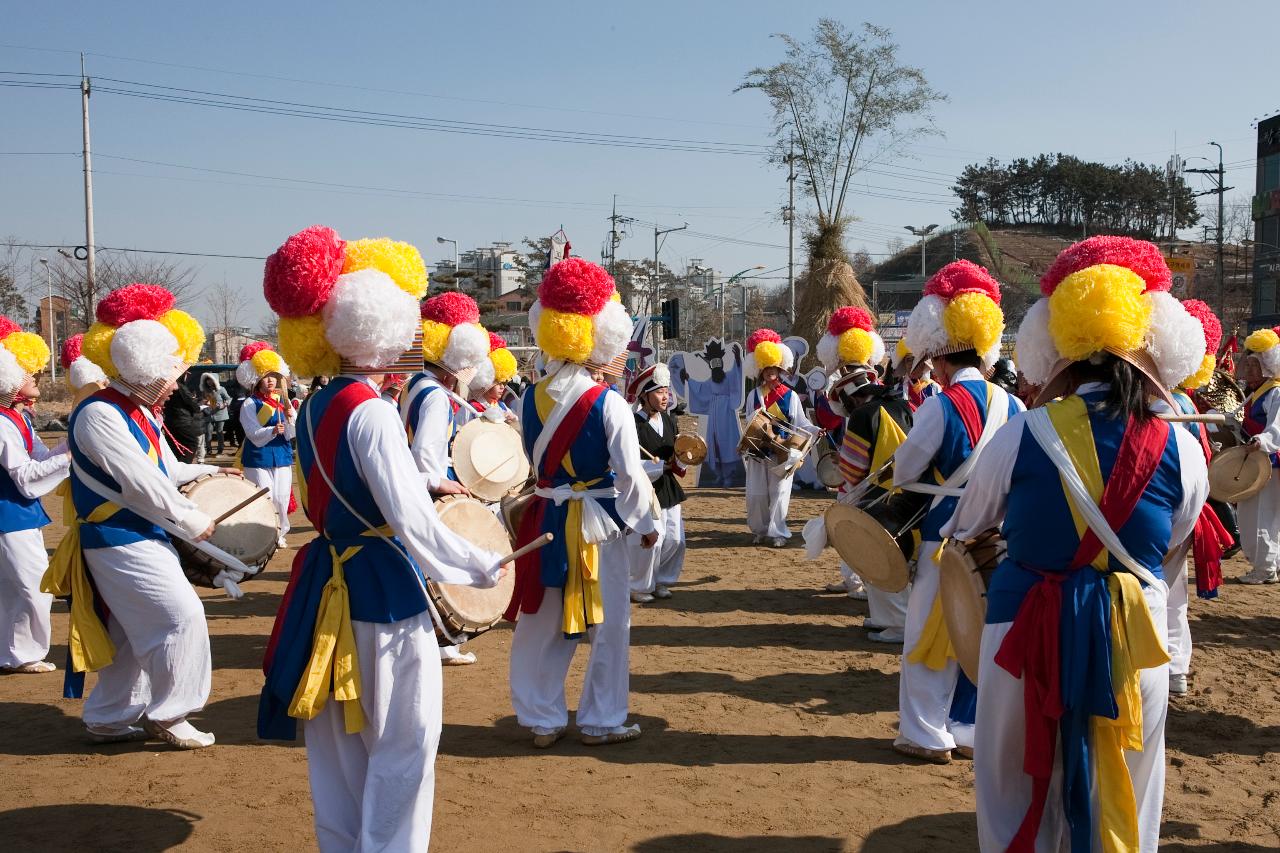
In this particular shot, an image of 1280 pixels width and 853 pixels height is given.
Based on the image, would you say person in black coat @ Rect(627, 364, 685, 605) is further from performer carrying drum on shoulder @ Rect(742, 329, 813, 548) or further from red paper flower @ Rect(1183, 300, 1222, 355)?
red paper flower @ Rect(1183, 300, 1222, 355)

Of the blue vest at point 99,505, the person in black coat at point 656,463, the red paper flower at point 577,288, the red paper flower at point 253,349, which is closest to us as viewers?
the blue vest at point 99,505

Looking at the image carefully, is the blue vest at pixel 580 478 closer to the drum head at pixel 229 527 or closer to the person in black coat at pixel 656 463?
the drum head at pixel 229 527

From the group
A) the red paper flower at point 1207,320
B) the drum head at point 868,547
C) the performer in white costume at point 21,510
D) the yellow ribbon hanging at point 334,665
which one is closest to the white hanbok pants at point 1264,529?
the red paper flower at point 1207,320

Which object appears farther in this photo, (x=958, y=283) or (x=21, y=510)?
(x=21, y=510)

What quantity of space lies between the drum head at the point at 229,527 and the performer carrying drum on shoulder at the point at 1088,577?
12.0 feet

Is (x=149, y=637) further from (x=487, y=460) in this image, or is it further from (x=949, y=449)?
(x=949, y=449)

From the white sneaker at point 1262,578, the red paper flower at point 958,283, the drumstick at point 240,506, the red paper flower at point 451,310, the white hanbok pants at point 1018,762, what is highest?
the red paper flower at point 451,310

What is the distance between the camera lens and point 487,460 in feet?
25.8

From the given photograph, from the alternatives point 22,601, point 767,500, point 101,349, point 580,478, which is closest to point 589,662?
point 580,478

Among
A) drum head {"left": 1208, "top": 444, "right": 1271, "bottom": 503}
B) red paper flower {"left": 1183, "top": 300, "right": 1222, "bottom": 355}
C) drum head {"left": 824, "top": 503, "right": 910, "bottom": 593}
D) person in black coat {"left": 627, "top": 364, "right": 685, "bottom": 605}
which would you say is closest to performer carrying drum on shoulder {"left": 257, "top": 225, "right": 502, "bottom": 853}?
drum head {"left": 824, "top": 503, "right": 910, "bottom": 593}

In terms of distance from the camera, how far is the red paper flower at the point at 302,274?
3.29 m

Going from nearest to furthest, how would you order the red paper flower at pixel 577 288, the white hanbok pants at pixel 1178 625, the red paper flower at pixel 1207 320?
the red paper flower at pixel 577 288 → the white hanbok pants at pixel 1178 625 → the red paper flower at pixel 1207 320

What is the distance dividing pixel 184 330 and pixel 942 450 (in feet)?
12.0

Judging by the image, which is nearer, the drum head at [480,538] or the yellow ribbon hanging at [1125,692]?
the yellow ribbon hanging at [1125,692]
